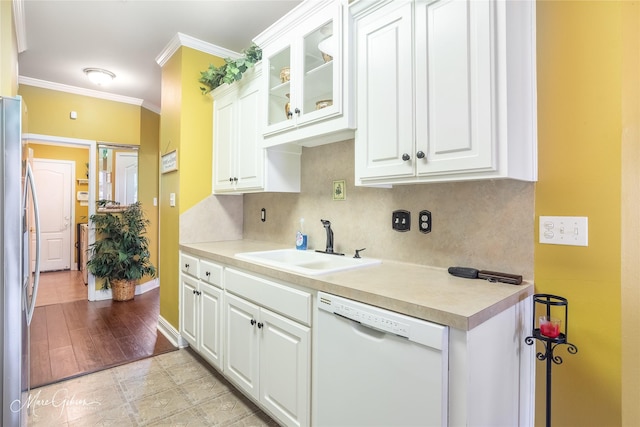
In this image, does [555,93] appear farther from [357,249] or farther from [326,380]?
[326,380]

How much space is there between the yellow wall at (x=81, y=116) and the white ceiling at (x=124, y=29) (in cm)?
35

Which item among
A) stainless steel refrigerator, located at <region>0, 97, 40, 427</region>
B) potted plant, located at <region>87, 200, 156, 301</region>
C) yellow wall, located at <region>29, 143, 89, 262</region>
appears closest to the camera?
stainless steel refrigerator, located at <region>0, 97, 40, 427</region>

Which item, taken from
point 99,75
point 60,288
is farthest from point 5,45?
point 60,288

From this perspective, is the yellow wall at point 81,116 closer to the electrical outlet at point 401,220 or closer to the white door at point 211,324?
the white door at point 211,324

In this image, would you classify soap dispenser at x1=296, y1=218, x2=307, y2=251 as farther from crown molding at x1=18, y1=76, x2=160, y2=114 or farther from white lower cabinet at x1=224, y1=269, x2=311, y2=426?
crown molding at x1=18, y1=76, x2=160, y2=114

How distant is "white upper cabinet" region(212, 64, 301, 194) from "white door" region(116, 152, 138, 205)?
89.3 inches

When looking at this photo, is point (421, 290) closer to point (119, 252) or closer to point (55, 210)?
point (119, 252)

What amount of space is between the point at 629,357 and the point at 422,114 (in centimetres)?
118

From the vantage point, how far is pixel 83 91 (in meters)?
4.18

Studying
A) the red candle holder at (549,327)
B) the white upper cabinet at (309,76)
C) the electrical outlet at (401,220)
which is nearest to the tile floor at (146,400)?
the electrical outlet at (401,220)

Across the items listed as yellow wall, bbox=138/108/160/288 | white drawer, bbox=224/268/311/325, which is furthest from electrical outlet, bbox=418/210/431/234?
yellow wall, bbox=138/108/160/288

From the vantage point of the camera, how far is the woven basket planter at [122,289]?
4125 mm

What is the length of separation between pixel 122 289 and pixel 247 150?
2.87 meters

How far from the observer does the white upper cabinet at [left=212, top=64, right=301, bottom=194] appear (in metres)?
2.41
